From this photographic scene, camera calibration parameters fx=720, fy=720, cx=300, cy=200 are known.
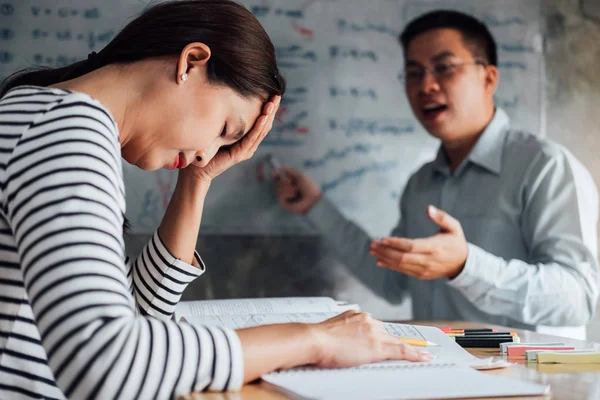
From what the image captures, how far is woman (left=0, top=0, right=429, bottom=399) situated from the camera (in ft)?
2.10

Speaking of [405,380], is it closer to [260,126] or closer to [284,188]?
[260,126]

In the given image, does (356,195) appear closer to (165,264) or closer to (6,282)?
(165,264)

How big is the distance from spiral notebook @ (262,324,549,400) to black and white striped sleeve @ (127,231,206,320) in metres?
0.38

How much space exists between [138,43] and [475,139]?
137 centimetres

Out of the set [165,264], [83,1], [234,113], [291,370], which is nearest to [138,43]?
[234,113]

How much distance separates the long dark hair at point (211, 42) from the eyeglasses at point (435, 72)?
1174 millimetres

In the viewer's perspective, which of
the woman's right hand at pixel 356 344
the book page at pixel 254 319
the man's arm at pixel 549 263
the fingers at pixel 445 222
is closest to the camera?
the woman's right hand at pixel 356 344

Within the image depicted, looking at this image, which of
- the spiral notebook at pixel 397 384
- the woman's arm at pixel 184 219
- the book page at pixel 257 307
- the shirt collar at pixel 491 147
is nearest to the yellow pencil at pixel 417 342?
the spiral notebook at pixel 397 384

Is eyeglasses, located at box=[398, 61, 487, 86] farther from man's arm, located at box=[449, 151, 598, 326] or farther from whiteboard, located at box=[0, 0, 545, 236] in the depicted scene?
man's arm, located at box=[449, 151, 598, 326]

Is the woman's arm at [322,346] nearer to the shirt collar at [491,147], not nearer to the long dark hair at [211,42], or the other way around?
the long dark hair at [211,42]

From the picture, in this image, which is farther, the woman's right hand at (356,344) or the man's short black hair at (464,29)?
the man's short black hair at (464,29)

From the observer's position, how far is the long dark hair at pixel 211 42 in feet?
3.06

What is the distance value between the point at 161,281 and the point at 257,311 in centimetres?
16

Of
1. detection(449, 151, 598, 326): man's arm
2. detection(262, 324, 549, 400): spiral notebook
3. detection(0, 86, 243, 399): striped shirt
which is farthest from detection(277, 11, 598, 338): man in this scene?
detection(0, 86, 243, 399): striped shirt
